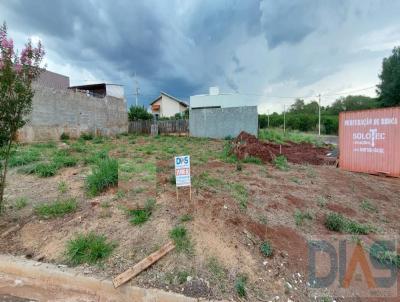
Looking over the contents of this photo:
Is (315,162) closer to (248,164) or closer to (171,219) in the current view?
(248,164)

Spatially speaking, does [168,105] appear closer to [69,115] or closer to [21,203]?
[69,115]

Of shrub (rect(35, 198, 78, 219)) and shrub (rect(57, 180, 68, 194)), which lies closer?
shrub (rect(35, 198, 78, 219))

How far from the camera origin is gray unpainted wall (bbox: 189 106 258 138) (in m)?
17.2

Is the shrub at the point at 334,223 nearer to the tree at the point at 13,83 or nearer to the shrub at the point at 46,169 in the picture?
the tree at the point at 13,83

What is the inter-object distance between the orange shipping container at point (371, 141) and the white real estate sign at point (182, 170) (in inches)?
263

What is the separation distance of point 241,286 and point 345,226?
6.65ft

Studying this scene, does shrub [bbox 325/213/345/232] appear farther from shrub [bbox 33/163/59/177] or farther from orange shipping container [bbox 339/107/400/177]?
shrub [bbox 33/163/59/177]

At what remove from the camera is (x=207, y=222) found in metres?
3.20

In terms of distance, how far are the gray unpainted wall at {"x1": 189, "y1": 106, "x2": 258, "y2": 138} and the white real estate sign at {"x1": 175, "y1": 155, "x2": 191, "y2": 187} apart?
14107mm

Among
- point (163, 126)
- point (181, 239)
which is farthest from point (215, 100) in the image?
point (181, 239)

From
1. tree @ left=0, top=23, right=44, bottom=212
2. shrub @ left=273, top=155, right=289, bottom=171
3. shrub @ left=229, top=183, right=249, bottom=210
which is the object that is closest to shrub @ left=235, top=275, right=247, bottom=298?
shrub @ left=229, top=183, right=249, bottom=210

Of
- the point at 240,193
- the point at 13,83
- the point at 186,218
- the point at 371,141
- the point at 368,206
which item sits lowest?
the point at 368,206

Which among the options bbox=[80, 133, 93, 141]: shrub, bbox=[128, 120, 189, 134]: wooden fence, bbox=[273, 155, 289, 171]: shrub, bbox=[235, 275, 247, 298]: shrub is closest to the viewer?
bbox=[235, 275, 247, 298]: shrub

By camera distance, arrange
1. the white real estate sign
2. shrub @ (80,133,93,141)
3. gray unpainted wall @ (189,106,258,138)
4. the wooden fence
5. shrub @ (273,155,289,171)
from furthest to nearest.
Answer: the wooden fence < gray unpainted wall @ (189,106,258,138) < shrub @ (80,133,93,141) < shrub @ (273,155,289,171) < the white real estate sign
